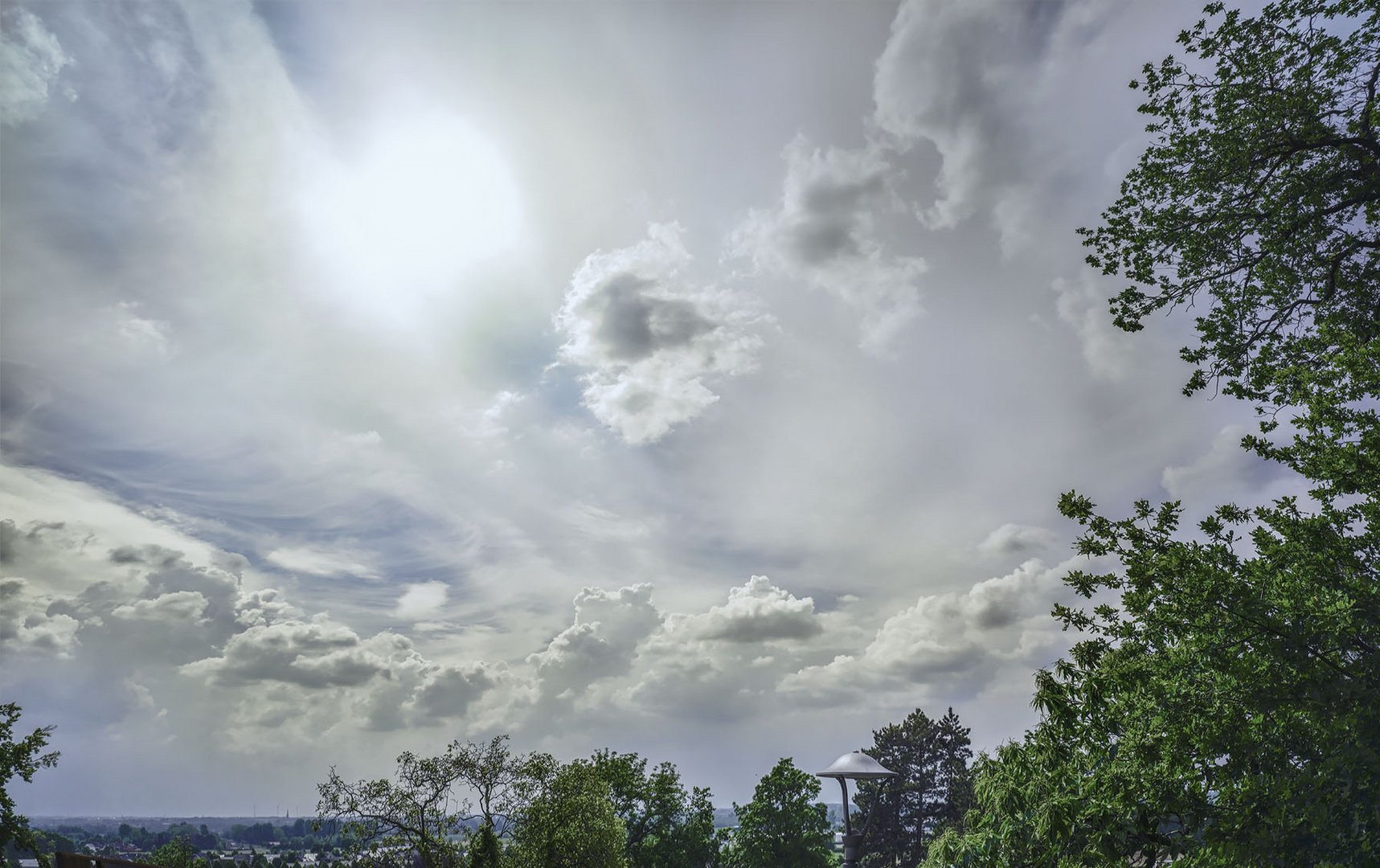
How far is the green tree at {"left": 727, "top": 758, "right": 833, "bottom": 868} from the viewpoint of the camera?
3675cm

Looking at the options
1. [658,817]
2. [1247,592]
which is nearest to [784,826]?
[658,817]

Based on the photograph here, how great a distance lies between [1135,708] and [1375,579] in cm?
312

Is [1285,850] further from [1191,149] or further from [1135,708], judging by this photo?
[1191,149]

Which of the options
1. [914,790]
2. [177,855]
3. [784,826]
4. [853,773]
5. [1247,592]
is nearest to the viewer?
[1247,592]

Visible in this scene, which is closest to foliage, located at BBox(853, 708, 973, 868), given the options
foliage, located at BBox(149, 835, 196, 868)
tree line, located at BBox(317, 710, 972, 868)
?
tree line, located at BBox(317, 710, 972, 868)

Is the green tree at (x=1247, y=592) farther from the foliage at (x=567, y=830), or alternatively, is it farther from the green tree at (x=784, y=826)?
the green tree at (x=784, y=826)

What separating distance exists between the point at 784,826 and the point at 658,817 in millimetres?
7753

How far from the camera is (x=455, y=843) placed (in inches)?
1179

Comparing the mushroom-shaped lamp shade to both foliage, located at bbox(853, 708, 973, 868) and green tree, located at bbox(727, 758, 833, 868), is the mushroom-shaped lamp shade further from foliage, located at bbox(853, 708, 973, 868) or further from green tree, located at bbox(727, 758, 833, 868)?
foliage, located at bbox(853, 708, 973, 868)

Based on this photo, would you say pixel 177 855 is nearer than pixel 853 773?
No

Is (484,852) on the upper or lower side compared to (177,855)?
upper

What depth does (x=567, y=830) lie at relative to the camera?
92.7ft

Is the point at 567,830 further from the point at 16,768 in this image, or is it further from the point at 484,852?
the point at 16,768

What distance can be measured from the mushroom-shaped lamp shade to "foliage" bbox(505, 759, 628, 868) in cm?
1139
